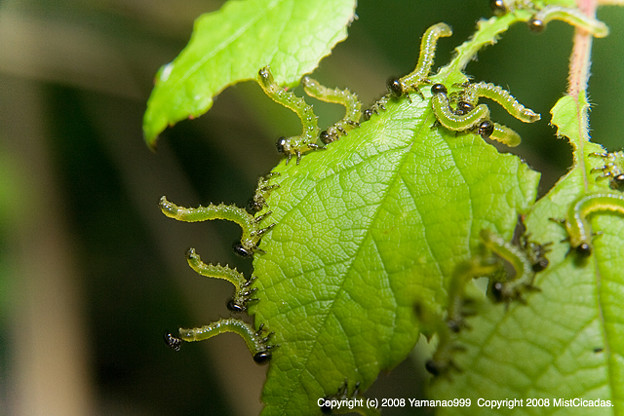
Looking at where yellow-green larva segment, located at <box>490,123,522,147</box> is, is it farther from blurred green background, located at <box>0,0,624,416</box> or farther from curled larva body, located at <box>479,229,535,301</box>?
blurred green background, located at <box>0,0,624,416</box>

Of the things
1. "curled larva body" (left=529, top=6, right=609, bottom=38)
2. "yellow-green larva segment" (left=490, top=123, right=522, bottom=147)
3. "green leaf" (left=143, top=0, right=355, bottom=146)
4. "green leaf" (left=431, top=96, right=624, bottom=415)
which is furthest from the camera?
"curled larva body" (left=529, top=6, right=609, bottom=38)

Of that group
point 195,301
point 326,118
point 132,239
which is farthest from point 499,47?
point 132,239

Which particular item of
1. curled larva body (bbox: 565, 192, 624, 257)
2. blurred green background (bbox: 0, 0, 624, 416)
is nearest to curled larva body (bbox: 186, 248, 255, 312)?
curled larva body (bbox: 565, 192, 624, 257)

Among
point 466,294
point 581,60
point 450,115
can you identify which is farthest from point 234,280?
point 581,60

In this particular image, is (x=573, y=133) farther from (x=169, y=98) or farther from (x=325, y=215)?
(x=169, y=98)

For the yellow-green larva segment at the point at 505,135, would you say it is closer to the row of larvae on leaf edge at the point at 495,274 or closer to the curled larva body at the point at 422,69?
the curled larva body at the point at 422,69

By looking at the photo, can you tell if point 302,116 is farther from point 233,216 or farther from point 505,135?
point 505,135

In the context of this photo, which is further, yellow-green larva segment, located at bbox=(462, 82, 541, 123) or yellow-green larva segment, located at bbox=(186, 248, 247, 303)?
yellow-green larva segment, located at bbox=(186, 248, 247, 303)
